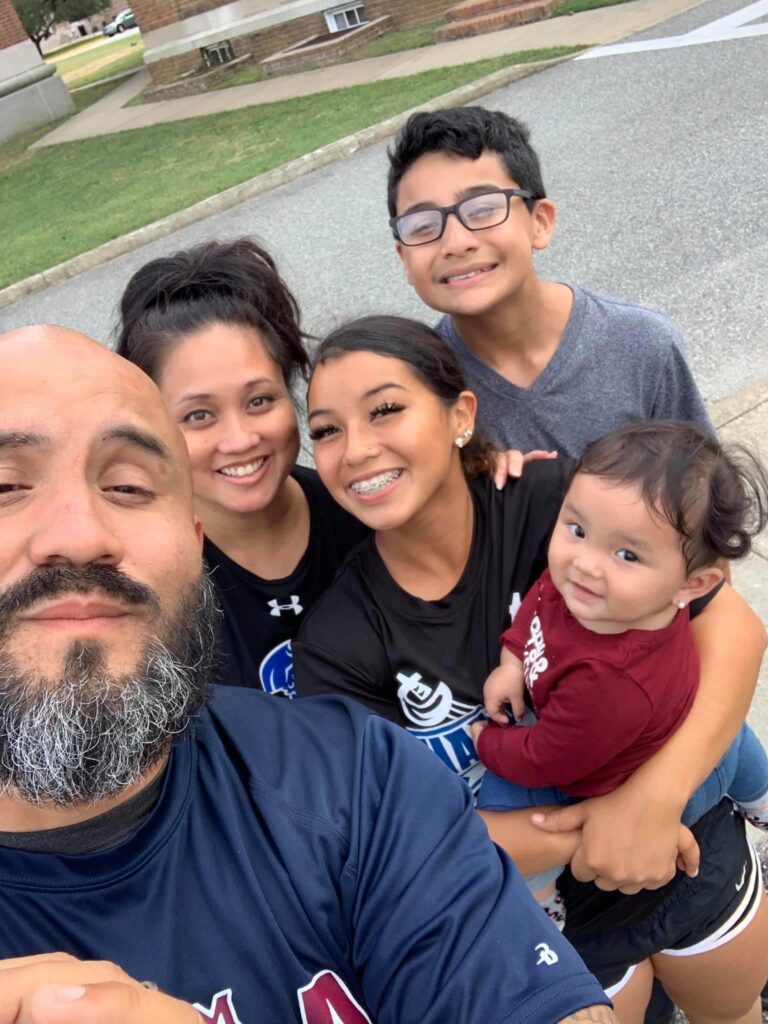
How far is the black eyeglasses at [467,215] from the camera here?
7.04ft

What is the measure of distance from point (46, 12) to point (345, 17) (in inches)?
742

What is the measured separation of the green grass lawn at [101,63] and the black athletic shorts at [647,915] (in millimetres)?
29041

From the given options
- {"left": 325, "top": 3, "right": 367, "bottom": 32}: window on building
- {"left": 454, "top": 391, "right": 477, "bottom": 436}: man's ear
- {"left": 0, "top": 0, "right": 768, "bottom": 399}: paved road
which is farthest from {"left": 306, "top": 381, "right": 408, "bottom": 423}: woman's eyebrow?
{"left": 325, "top": 3, "right": 367, "bottom": 32}: window on building

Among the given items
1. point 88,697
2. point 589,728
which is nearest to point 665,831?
point 589,728

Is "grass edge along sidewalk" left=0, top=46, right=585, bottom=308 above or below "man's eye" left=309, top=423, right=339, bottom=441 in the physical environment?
below

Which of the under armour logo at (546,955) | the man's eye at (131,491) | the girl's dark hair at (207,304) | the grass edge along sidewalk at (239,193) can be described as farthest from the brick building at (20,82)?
the under armour logo at (546,955)

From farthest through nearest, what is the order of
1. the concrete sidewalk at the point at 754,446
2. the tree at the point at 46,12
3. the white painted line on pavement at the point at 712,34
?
the tree at the point at 46,12
the white painted line on pavement at the point at 712,34
the concrete sidewalk at the point at 754,446

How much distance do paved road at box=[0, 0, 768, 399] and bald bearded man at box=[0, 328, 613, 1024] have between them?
7.22 feet

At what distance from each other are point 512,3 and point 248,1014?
15.6 m

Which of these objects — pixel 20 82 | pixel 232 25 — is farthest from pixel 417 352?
pixel 20 82

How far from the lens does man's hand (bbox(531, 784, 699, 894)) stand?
1.63 m

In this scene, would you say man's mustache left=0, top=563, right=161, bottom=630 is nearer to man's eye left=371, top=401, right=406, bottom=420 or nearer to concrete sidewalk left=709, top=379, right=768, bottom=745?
man's eye left=371, top=401, right=406, bottom=420

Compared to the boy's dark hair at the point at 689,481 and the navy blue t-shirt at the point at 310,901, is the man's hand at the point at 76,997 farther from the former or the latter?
the boy's dark hair at the point at 689,481

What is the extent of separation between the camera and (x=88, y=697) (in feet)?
4.34
